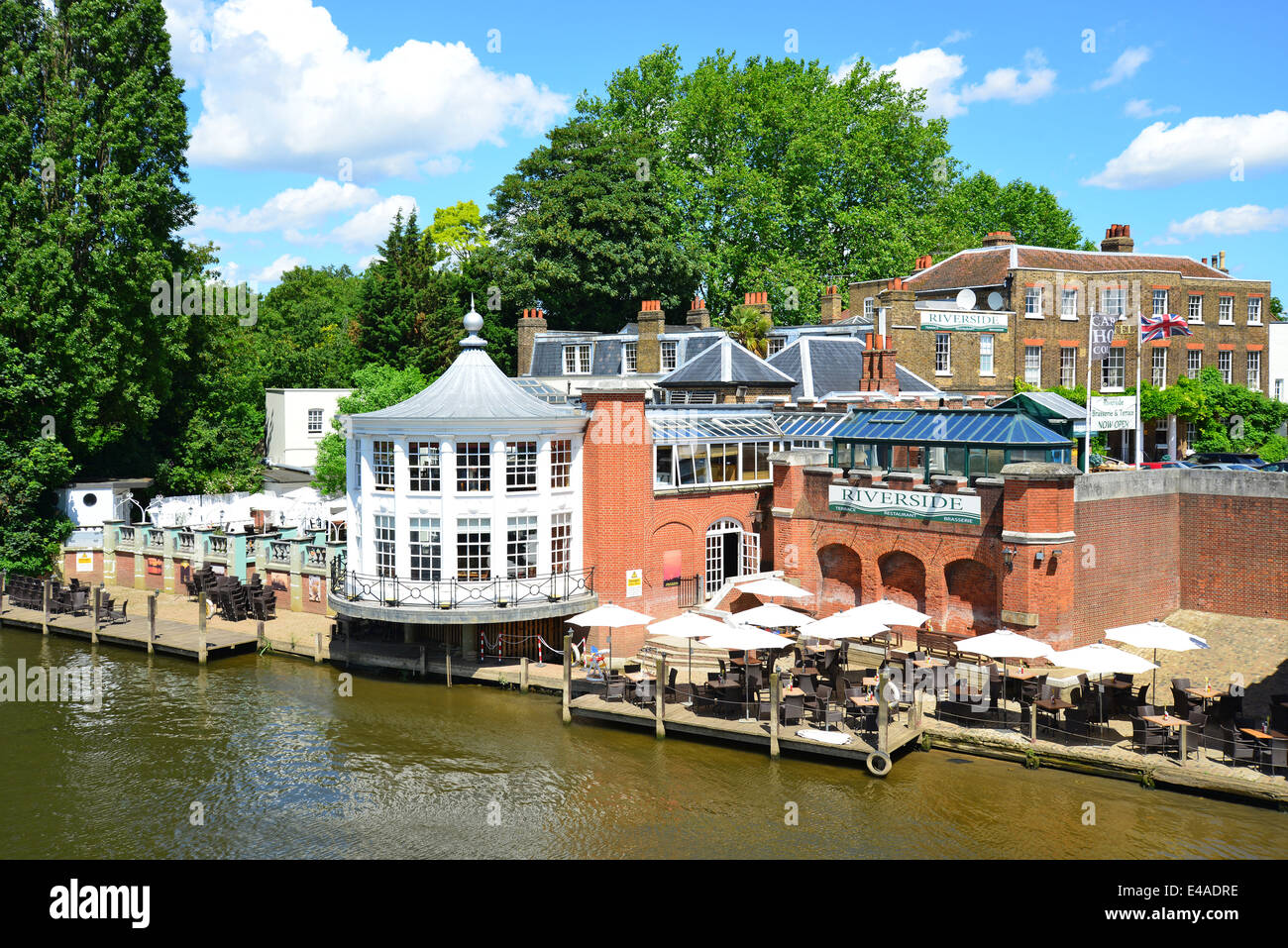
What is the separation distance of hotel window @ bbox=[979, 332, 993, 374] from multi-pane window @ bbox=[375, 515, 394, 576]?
33.0m

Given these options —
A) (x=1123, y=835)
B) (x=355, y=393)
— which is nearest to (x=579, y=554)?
(x=1123, y=835)

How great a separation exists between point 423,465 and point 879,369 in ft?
61.5

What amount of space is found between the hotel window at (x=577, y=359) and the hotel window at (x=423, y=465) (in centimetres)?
2795

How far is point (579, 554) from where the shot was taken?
31.4 metres

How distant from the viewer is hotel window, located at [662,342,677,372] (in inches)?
2074

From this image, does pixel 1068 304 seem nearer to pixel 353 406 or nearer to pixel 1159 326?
pixel 1159 326

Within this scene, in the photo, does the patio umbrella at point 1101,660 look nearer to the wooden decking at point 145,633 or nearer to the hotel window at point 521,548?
the hotel window at point 521,548

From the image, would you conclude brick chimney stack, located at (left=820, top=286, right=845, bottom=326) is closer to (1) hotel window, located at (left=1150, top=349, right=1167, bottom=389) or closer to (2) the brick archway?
(1) hotel window, located at (left=1150, top=349, right=1167, bottom=389)

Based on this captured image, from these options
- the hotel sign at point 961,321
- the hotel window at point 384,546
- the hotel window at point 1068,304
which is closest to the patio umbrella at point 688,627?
the hotel window at point 384,546

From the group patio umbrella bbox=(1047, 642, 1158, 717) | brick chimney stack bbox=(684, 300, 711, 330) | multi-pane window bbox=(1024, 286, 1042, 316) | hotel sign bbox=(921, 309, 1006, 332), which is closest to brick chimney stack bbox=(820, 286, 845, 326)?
hotel sign bbox=(921, 309, 1006, 332)

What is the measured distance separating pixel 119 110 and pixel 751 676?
3639 centimetres

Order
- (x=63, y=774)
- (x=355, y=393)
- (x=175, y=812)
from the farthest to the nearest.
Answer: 1. (x=355, y=393)
2. (x=63, y=774)
3. (x=175, y=812)
